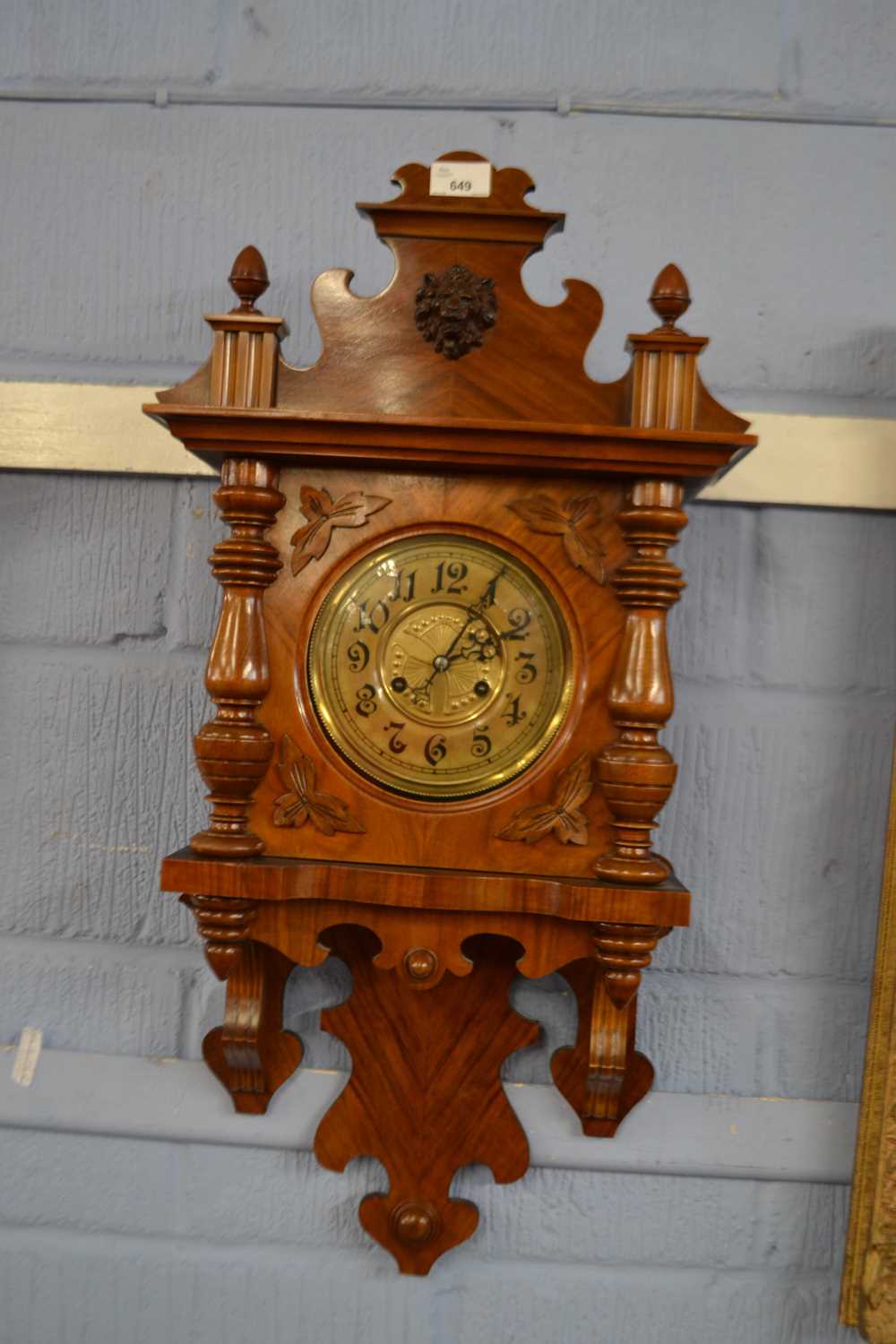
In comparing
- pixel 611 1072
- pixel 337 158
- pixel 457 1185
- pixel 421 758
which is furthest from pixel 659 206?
pixel 457 1185

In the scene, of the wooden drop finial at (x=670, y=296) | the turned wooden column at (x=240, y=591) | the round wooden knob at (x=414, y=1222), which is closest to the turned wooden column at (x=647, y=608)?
the wooden drop finial at (x=670, y=296)

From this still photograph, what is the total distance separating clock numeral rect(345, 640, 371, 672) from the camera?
97 cm

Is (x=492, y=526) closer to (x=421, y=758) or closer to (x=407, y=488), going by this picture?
(x=407, y=488)

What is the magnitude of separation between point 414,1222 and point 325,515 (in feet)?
2.09

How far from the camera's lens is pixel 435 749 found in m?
0.96

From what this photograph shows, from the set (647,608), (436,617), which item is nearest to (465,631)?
(436,617)

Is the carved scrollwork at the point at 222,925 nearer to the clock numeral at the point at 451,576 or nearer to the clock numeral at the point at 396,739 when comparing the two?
the clock numeral at the point at 396,739

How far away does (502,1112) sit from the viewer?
1.09 metres

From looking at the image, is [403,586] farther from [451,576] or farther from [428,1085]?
[428,1085]

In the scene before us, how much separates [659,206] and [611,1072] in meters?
0.80

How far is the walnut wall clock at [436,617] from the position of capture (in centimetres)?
94

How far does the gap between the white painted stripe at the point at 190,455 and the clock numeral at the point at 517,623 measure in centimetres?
25

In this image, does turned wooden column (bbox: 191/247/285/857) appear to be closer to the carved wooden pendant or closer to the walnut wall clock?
the walnut wall clock

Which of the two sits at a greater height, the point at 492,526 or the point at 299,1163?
the point at 492,526
